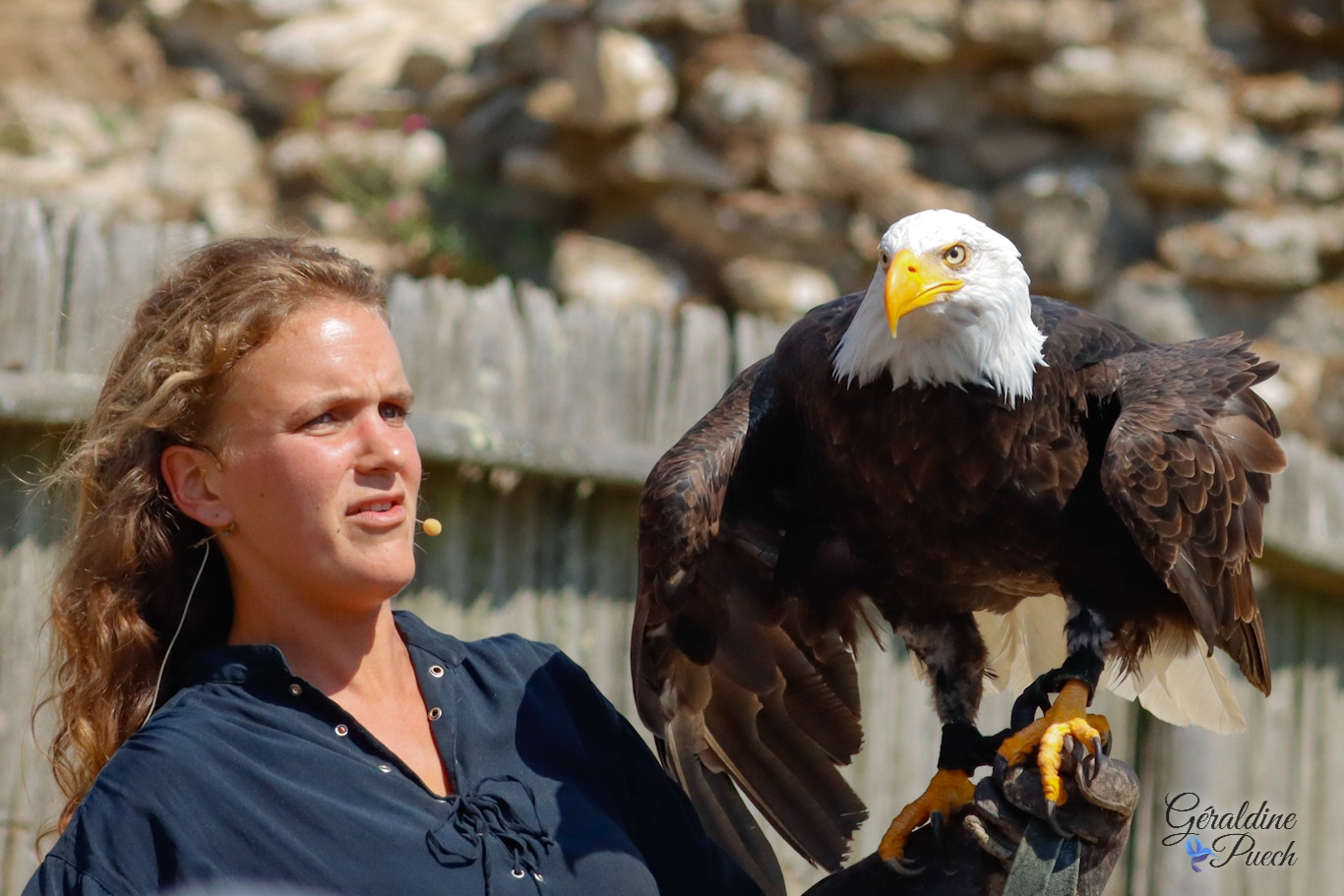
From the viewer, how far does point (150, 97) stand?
31.8 feet

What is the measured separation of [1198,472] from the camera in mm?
2545

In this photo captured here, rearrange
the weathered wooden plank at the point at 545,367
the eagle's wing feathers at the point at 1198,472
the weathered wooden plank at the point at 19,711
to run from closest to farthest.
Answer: the eagle's wing feathers at the point at 1198,472, the weathered wooden plank at the point at 19,711, the weathered wooden plank at the point at 545,367

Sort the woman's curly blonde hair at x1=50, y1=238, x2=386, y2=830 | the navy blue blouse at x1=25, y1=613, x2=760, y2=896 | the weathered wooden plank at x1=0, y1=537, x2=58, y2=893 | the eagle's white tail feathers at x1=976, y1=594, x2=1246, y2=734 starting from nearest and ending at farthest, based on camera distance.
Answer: the navy blue blouse at x1=25, y1=613, x2=760, y2=896, the woman's curly blonde hair at x1=50, y1=238, x2=386, y2=830, the eagle's white tail feathers at x1=976, y1=594, x2=1246, y2=734, the weathered wooden plank at x1=0, y1=537, x2=58, y2=893

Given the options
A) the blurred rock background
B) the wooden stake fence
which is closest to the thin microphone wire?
the wooden stake fence

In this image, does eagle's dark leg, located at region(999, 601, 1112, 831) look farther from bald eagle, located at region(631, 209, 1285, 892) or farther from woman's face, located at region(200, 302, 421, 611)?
woman's face, located at region(200, 302, 421, 611)

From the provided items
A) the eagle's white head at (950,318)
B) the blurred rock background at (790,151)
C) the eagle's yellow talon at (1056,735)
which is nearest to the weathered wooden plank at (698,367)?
the eagle's white head at (950,318)

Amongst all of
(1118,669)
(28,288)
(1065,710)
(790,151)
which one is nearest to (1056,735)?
(1065,710)

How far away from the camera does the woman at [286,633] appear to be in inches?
77.0

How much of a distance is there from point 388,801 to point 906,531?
1.29m

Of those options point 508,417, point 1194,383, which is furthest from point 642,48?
point 1194,383

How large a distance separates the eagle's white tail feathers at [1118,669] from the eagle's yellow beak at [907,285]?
1.04m

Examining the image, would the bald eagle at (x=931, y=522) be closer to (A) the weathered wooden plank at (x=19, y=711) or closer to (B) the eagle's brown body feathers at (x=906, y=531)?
(B) the eagle's brown body feathers at (x=906, y=531)

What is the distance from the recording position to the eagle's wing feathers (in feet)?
8.21

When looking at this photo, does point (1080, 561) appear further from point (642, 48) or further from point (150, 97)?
point (150, 97)
